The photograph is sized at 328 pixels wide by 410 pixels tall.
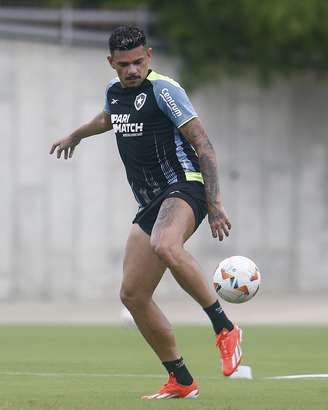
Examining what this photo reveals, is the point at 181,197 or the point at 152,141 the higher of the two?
the point at 152,141

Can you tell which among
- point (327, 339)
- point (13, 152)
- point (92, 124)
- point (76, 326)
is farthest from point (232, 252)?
point (92, 124)

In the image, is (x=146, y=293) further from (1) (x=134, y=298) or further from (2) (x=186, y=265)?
(2) (x=186, y=265)

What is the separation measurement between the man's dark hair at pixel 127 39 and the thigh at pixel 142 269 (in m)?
1.29

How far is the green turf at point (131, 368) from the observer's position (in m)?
8.48

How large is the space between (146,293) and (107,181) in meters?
14.8

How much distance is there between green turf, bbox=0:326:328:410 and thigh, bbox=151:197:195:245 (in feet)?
3.43

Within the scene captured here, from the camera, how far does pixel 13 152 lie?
23.1m

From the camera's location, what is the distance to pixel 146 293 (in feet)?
29.6

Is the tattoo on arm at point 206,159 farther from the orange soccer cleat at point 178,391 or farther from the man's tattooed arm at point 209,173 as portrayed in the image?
the orange soccer cleat at point 178,391

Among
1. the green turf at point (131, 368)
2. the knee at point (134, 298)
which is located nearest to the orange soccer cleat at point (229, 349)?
the green turf at point (131, 368)

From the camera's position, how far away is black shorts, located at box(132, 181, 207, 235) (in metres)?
9.05

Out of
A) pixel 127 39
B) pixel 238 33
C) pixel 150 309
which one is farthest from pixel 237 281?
pixel 238 33

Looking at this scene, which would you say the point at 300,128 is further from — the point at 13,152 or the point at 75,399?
the point at 75,399

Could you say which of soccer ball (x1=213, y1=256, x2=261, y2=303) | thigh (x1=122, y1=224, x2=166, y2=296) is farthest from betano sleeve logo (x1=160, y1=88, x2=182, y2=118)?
soccer ball (x1=213, y1=256, x2=261, y2=303)
